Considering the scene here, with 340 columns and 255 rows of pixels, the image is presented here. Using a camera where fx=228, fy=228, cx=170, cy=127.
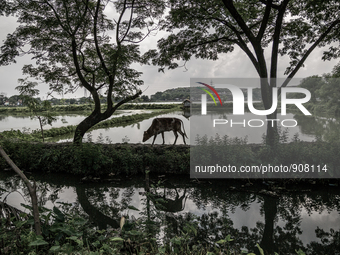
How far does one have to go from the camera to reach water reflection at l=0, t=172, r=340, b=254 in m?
3.30

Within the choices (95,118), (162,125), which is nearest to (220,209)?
(162,125)

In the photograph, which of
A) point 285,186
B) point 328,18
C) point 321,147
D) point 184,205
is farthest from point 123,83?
point 328,18

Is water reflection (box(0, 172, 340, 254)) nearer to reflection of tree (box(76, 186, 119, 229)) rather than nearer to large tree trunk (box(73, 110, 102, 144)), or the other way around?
reflection of tree (box(76, 186, 119, 229))

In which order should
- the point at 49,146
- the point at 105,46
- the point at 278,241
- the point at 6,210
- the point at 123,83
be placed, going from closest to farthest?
the point at 6,210 < the point at 278,241 < the point at 49,146 < the point at 123,83 < the point at 105,46

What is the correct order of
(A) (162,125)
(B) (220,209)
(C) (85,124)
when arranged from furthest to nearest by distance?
(C) (85,124) → (A) (162,125) → (B) (220,209)

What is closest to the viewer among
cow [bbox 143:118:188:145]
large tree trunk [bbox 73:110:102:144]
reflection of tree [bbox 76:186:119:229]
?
reflection of tree [bbox 76:186:119:229]

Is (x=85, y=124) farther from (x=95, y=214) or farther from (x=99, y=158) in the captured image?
(x=95, y=214)

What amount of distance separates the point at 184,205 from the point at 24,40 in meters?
7.43

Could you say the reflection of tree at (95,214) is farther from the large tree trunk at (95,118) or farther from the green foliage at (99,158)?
the large tree trunk at (95,118)

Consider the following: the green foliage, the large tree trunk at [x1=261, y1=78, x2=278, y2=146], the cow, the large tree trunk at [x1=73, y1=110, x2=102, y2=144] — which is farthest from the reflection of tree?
the large tree trunk at [x1=261, y1=78, x2=278, y2=146]

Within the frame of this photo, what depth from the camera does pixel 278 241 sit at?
3277mm

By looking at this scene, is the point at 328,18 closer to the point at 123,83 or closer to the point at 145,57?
the point at 145,57

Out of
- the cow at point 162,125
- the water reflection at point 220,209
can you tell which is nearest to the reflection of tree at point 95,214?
the water reflection at point 220,209

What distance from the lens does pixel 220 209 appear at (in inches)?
169
